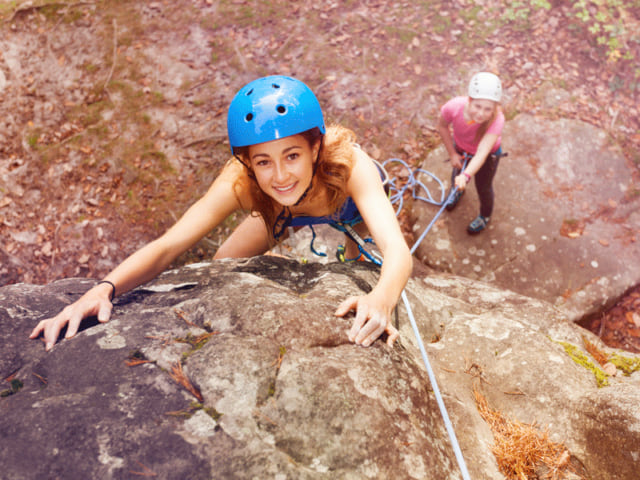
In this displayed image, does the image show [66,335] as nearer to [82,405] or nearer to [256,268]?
[82,405]

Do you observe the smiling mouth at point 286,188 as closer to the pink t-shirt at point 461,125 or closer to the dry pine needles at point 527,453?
the dry pine needles at point 527,453

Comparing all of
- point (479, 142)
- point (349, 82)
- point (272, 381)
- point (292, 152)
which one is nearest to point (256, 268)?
point (292, 152)

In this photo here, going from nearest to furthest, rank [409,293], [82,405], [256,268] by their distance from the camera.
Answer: [82,405] < [256,268] < [409,293]

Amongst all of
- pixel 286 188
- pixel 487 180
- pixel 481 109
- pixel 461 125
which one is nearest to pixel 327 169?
pixel 286 188

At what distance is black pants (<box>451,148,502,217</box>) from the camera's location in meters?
4.61

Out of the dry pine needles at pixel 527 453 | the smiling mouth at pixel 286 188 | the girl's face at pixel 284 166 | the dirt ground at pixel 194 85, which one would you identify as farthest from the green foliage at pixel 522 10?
the dry pine needles at pixel 527 453

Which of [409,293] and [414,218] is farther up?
[409,293]

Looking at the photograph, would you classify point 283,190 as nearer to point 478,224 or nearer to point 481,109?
point 481,109

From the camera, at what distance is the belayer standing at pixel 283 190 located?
79.0 inches

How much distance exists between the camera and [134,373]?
167cm

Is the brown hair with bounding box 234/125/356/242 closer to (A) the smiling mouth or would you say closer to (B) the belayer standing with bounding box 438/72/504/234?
(A) the smiling mouth

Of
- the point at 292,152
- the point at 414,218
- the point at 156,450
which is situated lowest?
the point at 414,218

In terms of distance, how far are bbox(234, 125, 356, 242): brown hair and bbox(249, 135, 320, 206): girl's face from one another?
100 mm

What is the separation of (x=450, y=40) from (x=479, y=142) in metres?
3.44
